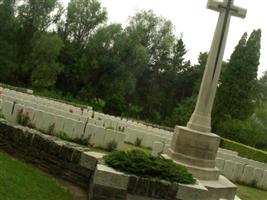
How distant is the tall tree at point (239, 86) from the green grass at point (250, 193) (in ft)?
71.4

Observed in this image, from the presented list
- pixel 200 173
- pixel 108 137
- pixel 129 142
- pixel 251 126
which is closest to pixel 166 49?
pixel 251 126

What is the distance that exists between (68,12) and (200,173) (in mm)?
40505

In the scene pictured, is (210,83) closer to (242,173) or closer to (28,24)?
(242,173)

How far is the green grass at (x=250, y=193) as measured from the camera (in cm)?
1088

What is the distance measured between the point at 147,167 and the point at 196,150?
10.1ft

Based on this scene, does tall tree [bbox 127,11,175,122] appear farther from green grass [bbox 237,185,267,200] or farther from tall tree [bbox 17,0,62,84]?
green grass [bbox 237,185,267,200]

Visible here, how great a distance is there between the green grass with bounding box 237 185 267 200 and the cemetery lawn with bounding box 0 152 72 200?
18.8 ft

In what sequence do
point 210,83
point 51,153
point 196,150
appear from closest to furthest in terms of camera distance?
point 51,153 < point 196,150 < point 210,83

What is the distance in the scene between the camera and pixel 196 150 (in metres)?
8.92

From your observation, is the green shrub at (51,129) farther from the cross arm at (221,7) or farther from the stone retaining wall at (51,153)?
the cross arm at (221,7)

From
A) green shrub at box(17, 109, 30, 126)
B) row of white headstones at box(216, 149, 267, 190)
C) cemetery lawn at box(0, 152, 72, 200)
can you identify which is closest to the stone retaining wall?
cemetery lawn at box(0, 152, 72, 200)

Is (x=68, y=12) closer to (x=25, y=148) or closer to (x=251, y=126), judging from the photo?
(x=251, y=126)

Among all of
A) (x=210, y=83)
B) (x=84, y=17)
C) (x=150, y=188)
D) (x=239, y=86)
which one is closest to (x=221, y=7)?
(x=210, y=83)

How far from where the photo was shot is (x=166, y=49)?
5128 cm
